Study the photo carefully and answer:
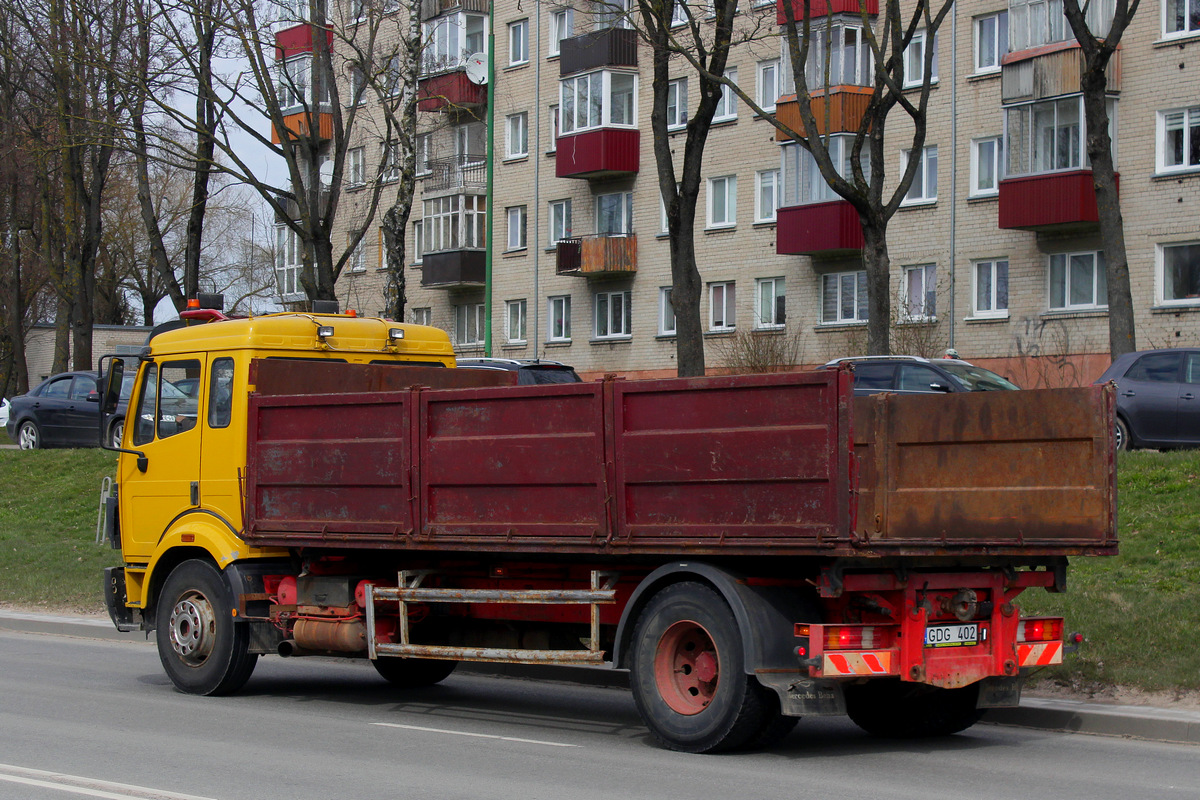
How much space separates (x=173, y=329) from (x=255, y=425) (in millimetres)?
1707

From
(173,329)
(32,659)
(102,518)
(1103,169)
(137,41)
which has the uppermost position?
(137,41)

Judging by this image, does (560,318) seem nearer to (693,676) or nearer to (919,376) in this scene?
(919,376)

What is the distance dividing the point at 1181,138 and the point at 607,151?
1614 cm

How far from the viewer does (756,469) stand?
26.3 ft

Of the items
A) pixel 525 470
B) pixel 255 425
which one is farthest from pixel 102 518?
pixel 525 470

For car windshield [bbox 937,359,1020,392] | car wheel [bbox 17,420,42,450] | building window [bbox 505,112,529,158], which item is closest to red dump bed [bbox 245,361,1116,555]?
car windshield [bbox 937,359,1020,392]

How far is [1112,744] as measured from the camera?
9164 millimetres

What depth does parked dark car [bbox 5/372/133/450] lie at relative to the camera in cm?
3125

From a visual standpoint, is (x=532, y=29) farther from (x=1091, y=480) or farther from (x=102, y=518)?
(x=1091, y=480)

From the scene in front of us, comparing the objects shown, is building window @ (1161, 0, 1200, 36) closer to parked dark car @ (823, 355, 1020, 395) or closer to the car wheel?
parked dark car @ (823, 355, 1020, 395)

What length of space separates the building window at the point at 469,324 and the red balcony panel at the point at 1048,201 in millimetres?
20508

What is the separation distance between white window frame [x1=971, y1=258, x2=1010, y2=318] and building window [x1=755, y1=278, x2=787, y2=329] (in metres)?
5.64

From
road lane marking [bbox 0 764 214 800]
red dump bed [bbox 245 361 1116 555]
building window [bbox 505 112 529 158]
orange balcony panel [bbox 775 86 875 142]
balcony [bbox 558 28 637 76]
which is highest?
balcony [bbox 558 28 637 76]

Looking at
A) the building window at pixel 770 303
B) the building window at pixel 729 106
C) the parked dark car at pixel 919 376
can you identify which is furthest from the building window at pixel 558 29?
the parked dark car at pixel 919 376
